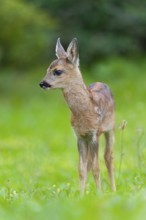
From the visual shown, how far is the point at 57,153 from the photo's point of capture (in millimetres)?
16531

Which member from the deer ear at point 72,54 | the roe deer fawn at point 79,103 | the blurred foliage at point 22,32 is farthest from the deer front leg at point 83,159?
the blurred foliage at point 22,32

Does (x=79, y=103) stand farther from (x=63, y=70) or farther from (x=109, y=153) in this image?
(x=109, y=153)

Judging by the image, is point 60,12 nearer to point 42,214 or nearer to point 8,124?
point 8,124

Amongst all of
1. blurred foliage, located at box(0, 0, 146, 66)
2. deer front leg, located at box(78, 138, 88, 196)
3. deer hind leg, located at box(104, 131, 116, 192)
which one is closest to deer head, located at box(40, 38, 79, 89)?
deer front leg, located at box(78, 138, 88, 196)

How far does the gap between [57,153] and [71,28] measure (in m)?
14.2

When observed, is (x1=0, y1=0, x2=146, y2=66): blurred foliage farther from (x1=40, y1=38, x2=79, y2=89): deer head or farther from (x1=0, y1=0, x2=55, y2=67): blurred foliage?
(x1=40, y1=38, x2=79, y2=89): deer head

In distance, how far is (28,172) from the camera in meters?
12.5

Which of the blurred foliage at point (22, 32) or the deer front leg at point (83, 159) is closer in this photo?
the deer front leg at point (83, 159)

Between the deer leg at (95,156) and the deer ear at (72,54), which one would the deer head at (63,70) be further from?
the deer leg at (95,156)

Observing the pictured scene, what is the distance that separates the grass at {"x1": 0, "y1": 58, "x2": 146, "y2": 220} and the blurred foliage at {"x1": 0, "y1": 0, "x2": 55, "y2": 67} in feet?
2.86

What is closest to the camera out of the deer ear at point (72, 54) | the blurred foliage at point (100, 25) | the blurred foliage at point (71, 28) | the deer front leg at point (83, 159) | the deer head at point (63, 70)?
the deer head at point (63, 70)

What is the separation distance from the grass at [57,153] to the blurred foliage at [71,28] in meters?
0.73

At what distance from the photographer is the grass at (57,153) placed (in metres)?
6.07

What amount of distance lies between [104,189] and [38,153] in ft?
22.7
